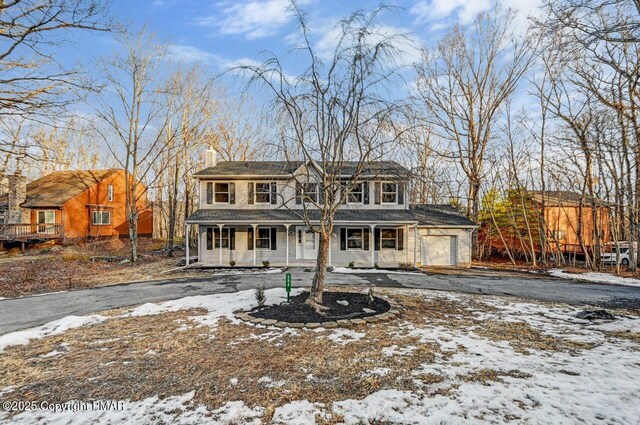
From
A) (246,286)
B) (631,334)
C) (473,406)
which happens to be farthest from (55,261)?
(631,334)

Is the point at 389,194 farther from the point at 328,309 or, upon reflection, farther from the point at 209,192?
the point at 328,309

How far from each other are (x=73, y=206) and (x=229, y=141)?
45.0 feet

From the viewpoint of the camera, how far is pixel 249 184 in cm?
1827

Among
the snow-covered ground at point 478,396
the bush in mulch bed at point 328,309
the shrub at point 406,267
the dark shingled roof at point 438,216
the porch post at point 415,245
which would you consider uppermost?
the dark shingled roof at point 438,216

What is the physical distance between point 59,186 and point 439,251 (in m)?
31.6

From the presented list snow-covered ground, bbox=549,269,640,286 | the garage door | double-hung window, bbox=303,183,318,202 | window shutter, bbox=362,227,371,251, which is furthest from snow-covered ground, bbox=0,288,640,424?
the garage door

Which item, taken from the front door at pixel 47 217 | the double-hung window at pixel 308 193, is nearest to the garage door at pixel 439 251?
the double-hung window at pixel 308 193

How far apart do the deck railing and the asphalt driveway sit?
725 inches

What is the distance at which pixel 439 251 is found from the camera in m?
18.7

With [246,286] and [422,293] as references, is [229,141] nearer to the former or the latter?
[246,286]

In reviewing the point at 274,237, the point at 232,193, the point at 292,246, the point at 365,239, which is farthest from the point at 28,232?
the point at 365,239

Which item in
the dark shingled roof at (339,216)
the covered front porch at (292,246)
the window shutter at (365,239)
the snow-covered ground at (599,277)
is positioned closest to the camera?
the snow-covered ground at (599,277)

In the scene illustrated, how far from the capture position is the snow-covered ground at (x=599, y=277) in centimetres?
1313

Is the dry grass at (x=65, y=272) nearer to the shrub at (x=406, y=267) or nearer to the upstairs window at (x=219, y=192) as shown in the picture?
the upstairs window at (x=219, y=192)
